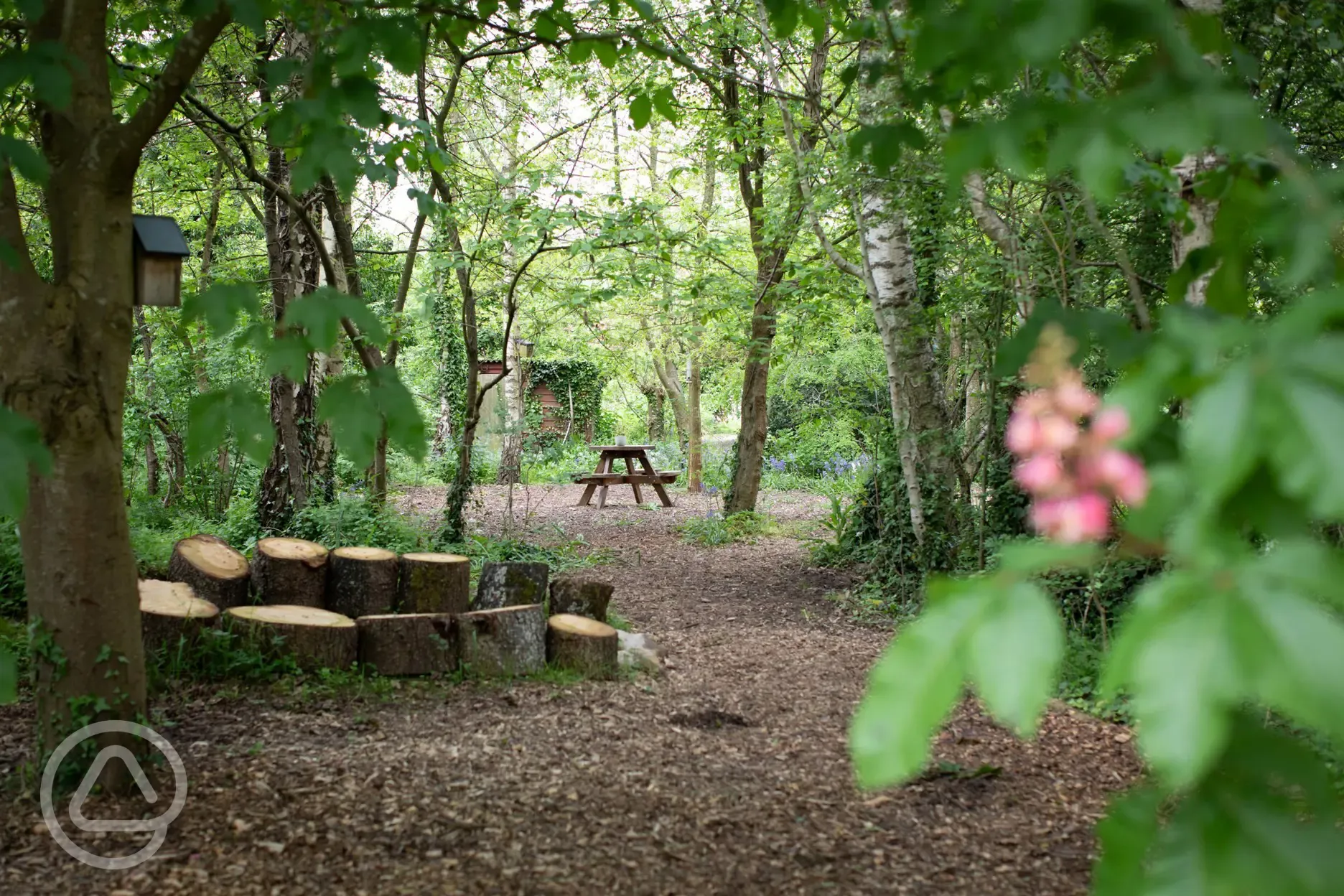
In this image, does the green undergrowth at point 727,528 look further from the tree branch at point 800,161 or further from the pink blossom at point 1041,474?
the pink blossom at point 1041,474

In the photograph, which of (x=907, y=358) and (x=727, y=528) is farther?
(x=727, y=528)

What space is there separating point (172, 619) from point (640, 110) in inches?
118

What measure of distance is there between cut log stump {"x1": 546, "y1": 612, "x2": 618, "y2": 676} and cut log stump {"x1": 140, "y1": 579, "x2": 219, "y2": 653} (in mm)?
1501

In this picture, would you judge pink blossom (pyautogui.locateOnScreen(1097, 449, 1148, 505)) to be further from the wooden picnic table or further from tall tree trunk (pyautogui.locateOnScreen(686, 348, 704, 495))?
tall tree trunk (pyautogui.locateOnScreen(686, 348, 704, 495))

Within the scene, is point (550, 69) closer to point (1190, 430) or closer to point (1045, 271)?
point (1045, 271)

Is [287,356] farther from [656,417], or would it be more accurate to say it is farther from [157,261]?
[656,417]

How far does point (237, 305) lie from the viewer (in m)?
1.52

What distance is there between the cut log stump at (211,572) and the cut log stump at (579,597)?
1.53 metres

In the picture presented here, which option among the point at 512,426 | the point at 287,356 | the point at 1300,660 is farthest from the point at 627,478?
the point at 1300,660

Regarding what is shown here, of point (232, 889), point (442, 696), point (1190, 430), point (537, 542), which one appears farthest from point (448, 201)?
point (1190, 430)

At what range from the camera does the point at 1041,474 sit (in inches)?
28.6

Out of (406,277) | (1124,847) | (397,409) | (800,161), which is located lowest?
(1124,847)

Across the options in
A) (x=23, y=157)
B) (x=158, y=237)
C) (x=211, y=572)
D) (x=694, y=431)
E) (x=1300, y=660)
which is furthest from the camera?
(x=694, y=431)

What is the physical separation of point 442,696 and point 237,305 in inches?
113
